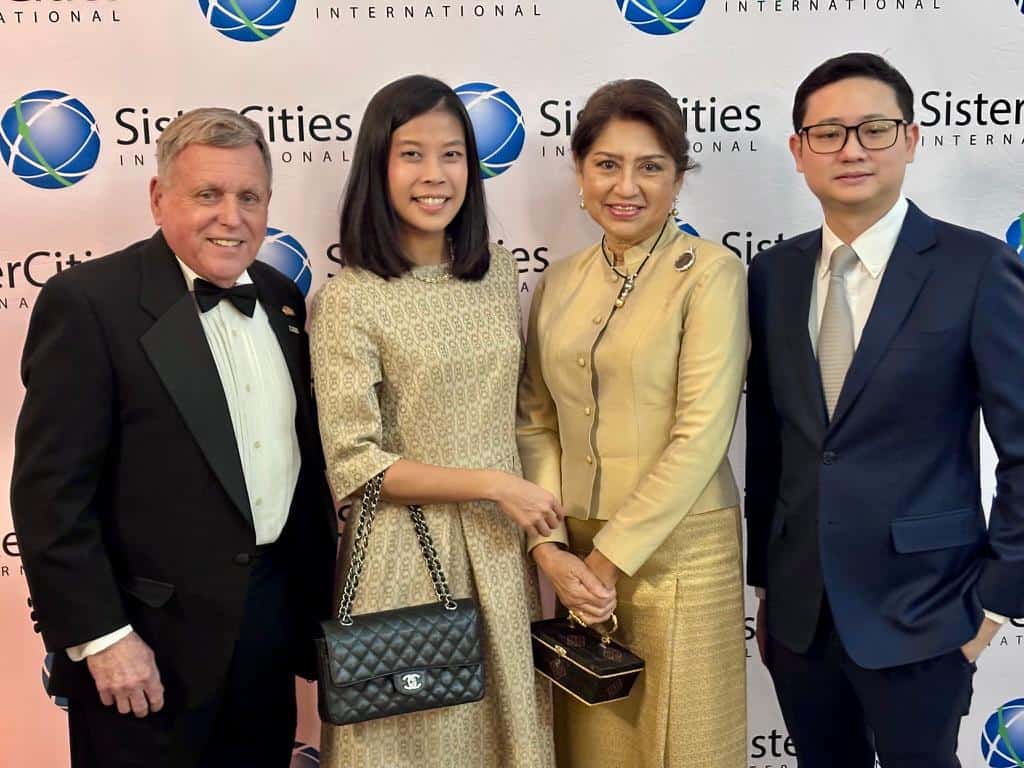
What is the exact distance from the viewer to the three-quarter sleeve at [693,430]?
206cm

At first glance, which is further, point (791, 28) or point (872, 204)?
point (791, 28)

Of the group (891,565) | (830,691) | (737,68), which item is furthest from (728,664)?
(737,68)

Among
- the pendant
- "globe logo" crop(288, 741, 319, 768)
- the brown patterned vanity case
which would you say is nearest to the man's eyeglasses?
the pendant

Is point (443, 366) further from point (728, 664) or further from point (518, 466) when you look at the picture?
point (728, 664)

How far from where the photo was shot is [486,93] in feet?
8.80

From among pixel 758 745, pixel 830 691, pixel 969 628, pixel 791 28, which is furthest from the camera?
pixel 758 745

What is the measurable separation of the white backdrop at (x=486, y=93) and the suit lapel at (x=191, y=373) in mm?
806

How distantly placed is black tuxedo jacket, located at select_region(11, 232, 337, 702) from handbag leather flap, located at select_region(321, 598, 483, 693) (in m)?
0.25

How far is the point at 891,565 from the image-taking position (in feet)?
6.37

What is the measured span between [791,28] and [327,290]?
161 centimetres

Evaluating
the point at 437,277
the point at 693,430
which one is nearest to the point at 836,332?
the point at 693,430

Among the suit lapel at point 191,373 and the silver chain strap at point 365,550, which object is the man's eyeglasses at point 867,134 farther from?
the suit lapel at point 191,373

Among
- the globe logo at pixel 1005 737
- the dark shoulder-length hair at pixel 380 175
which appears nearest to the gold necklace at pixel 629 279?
the dark shoulder-length hair at pixel 380 175

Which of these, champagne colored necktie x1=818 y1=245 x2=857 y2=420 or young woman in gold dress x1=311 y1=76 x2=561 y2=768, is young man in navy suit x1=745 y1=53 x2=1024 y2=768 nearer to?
champagne colored necktie x1=818 y1=245 x2=857 y2=420
